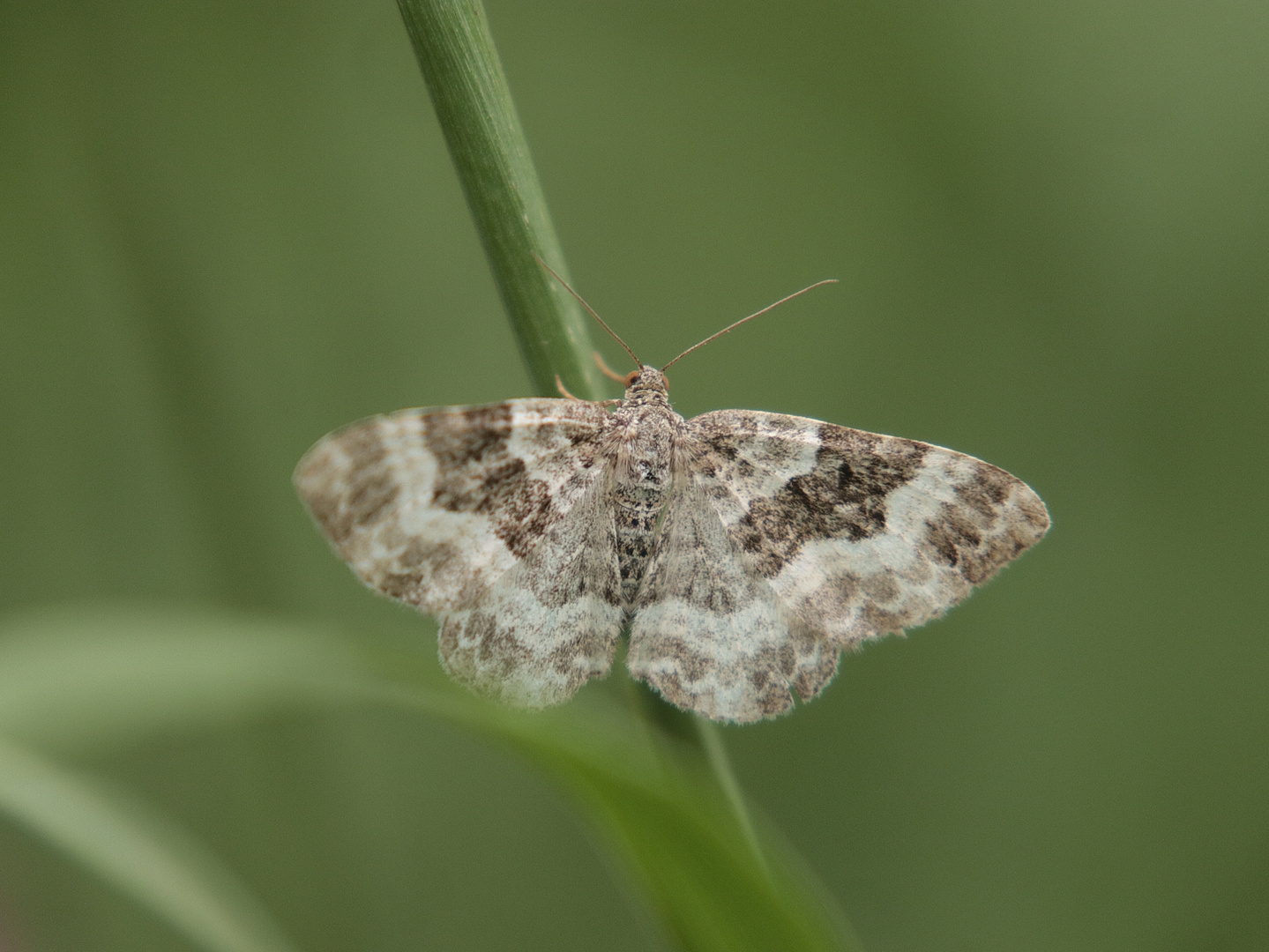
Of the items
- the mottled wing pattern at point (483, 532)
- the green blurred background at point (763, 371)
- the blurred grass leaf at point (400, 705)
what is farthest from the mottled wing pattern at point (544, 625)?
the green blurred background at point (763, 371)

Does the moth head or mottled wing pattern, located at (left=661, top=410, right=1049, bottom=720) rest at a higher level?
the moth head

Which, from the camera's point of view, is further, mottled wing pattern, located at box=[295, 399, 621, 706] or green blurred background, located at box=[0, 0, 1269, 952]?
green blurred background, located at box=[0, 0, 1269, 952]

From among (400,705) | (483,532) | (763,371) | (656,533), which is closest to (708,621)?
(656,533)

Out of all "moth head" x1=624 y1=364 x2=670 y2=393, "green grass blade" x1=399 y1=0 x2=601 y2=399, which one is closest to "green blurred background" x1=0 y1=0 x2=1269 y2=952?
"moth head" x1=624 y1=364 x2=670 y2=393

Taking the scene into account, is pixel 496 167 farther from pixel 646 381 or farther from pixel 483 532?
pixel 646 381

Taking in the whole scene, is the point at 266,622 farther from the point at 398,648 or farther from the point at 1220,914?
the point at 1220,914

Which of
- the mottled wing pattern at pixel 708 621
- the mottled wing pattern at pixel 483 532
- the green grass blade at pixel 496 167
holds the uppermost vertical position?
the green grass blade at pixel 496 167

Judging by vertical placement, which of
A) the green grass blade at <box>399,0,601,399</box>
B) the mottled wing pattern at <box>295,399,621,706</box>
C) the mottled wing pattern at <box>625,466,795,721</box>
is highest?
the green grass blade at <box>399,0,601,399</box>

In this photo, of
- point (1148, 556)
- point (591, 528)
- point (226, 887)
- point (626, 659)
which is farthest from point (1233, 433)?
point (226, 887)

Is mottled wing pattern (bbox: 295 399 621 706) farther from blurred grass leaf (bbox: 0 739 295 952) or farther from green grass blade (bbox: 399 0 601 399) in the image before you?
blurred grass leaf (bbox: 0 739 295 952)

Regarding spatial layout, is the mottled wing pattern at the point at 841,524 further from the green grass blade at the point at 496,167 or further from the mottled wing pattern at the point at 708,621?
the green grass blade at the point at 496,167
